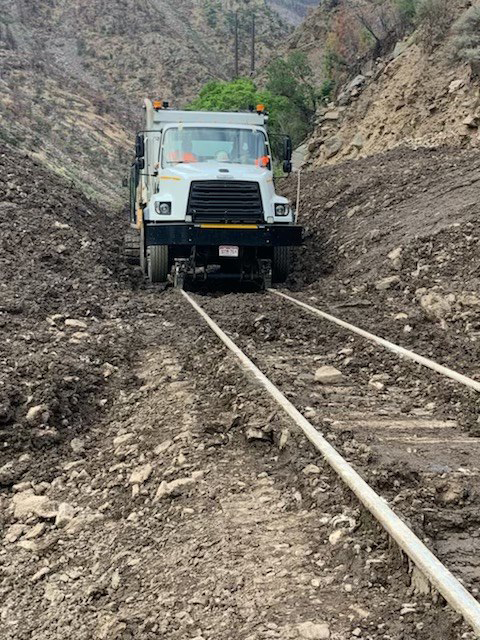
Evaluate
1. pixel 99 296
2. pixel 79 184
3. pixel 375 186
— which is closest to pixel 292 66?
pixel 79 184

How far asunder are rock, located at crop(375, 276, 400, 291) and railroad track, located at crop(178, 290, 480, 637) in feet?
8.30

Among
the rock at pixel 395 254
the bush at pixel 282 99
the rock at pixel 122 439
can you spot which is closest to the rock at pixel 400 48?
the bush at pixel 282 99

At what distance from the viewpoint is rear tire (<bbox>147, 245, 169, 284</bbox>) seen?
14.3 metres

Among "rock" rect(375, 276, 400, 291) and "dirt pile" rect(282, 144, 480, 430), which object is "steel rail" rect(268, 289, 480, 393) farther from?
"rock" rect(375, 276, 400, 291)

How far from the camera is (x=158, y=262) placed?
14.4 meters

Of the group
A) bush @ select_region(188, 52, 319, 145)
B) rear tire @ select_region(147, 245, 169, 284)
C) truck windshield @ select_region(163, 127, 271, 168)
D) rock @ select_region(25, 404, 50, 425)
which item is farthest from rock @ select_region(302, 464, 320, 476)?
bush @ select_region(188, 52, 319, 145)

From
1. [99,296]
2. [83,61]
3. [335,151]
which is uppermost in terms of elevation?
[83,61]

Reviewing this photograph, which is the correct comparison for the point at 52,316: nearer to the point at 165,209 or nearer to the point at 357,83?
the point at 165,209

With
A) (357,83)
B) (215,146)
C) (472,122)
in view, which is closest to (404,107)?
(472,122)

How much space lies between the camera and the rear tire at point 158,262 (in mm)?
14336

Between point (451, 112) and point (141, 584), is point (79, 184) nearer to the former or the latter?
point (451, 112)

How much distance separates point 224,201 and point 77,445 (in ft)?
27.0

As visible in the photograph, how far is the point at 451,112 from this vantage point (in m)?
23.2

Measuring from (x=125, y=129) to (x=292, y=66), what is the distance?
15.1 metres
